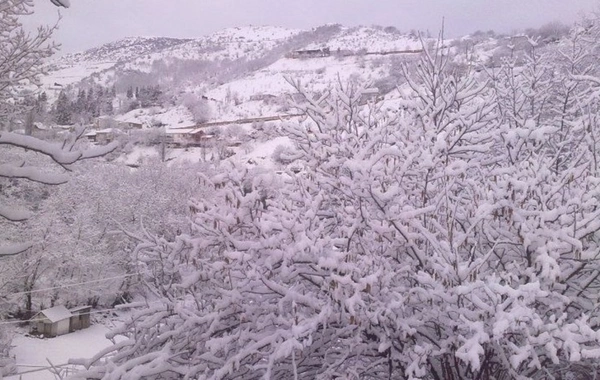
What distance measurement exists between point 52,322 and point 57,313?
85 centimetres

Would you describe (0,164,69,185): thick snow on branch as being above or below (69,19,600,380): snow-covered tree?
above

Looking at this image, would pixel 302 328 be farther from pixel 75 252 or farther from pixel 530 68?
pixel 75 252

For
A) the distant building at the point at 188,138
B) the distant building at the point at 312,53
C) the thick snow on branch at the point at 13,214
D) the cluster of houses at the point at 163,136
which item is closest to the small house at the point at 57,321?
the thick snow on branch at the point at 13,214

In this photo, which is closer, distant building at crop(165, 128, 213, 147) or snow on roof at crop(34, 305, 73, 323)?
snow on roof at crop(34, 305, 73, 323)

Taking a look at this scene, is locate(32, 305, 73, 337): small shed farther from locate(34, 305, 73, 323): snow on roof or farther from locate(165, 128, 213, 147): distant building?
locate(165, 128, 213, 147): distant building

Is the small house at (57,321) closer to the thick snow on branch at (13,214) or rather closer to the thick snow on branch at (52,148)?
the thick snow on branch at (13,214)

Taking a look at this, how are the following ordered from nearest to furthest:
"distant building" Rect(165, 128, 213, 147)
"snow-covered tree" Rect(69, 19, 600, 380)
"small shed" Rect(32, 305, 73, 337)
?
1. "snow-covered tree" Rect(69, 19, 600, 380)
2. "small shed" Rect(32, 305, 73, 337)
3. "distant building" Rect(165, 128, 213, 147)

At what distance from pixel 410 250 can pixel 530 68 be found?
16.8 feet

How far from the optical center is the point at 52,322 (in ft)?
74.1

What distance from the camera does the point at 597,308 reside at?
3744mm

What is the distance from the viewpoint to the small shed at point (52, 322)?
22.7 m

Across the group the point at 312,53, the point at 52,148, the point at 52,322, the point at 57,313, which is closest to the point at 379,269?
the point at 52,148

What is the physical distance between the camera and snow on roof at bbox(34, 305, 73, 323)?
22.8 metres

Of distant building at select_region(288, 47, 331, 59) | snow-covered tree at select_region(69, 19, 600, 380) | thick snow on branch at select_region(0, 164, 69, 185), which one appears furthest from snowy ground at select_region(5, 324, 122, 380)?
distant building at select_region(288, 47, 331, 59)
